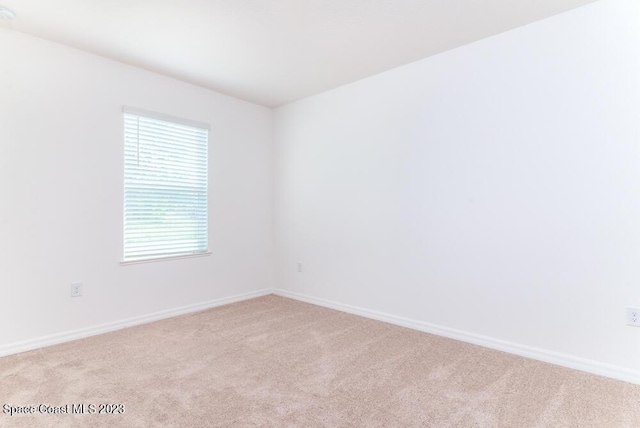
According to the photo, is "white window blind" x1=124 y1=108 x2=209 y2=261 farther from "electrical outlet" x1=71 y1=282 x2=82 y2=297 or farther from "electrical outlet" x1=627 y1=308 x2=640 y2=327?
"electrical outlet" x1=627 y1=308 x2=640 y2=327

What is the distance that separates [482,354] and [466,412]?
88cm

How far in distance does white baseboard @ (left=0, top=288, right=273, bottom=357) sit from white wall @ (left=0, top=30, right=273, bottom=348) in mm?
40

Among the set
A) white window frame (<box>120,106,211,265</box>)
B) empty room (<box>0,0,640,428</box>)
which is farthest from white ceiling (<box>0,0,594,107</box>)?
white window frame (<box>120,106,211,265</box>)

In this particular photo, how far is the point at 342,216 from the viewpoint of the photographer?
151 inches

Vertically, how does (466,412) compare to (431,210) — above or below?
below

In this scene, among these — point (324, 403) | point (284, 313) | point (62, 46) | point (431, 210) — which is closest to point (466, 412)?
point (324, 403)

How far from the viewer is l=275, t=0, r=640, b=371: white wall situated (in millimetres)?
2256

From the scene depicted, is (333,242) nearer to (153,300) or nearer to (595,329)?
(153,300)

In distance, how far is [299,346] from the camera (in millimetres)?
2750

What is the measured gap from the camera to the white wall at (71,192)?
2.65 m

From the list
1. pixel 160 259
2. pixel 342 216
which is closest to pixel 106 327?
pixel 160 259

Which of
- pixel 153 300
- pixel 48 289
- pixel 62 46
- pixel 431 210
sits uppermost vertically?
pixel 62 46

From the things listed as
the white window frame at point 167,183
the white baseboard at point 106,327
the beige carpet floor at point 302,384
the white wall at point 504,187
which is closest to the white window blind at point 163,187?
the white window frame at point 167,183

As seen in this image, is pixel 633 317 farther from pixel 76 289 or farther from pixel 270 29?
pixel 76 289
